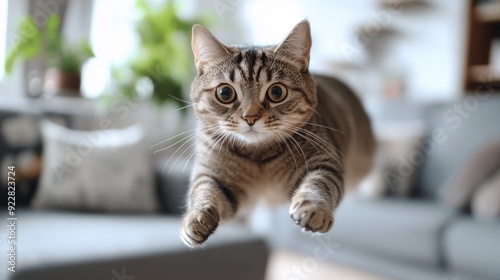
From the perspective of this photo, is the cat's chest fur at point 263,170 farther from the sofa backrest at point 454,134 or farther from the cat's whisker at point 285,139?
the sofa backrest at point 454,134

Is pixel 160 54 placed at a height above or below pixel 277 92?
below

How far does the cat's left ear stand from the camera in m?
0.54

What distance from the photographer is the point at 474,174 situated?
225 cm

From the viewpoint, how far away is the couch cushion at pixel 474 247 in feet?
6.38

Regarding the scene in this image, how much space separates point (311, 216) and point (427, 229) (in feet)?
6.44

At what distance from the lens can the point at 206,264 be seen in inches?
71.1

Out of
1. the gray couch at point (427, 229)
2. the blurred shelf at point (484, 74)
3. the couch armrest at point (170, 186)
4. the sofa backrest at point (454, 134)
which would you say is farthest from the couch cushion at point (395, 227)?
the blurred shelf at point (484, 74)

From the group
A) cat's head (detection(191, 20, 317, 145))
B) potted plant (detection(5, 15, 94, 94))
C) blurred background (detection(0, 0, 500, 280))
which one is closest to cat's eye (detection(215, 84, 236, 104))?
cat's head (detection(191, 20, 317, 145))

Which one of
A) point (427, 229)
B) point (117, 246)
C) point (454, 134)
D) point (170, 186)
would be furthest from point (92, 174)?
point (454, 134)

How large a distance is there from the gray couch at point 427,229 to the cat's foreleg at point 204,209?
48.3 inches

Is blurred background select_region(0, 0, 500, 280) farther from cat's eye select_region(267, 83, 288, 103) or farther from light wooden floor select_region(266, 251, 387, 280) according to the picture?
cat's eye select_region(267, 83, 288, 103)

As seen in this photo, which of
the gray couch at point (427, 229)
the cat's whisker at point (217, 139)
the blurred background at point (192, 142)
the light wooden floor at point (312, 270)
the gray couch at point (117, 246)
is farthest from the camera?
the light wooden floor at point (312, 270)

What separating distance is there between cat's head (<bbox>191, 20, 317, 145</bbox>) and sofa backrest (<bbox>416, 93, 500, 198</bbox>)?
2.26 m

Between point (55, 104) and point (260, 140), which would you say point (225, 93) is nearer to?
point (260, 140)
